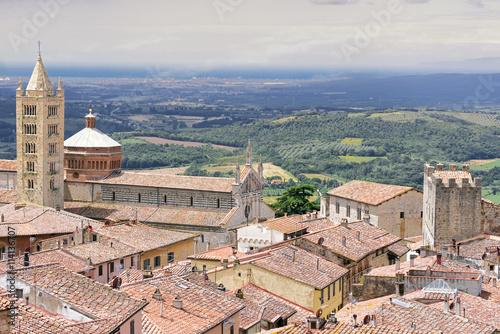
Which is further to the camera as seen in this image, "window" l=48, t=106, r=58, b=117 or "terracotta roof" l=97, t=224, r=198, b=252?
"window" l=48, t=106, r=58, b=117

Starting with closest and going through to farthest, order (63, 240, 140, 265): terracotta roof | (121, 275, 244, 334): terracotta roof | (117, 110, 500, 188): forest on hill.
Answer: (121, 275, 244, 334): terracotta roof
(63, 240, 140, 265): terracotta roof
(117, 110, 500, 188): forest on hill

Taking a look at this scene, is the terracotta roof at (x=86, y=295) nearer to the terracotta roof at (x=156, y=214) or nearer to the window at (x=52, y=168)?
the terracotta roof at (x=156, y=214)

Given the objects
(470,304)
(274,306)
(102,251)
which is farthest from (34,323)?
(102,251)

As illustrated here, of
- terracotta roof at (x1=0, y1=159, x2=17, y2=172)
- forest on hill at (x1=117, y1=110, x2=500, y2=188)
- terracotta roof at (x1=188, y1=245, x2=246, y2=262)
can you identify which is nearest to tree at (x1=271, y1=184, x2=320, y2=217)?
terracotta roof at (x1=0, y1=159, x2=17, y2=172)

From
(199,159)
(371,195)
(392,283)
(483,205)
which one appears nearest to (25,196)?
(371,195)

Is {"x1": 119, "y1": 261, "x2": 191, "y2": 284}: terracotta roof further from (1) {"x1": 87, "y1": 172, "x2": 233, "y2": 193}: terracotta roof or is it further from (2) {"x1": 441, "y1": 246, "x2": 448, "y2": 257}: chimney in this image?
(1) {"x1": 87, "y1": 172, "x2": 233, "y2": 193}: terracotta roof
